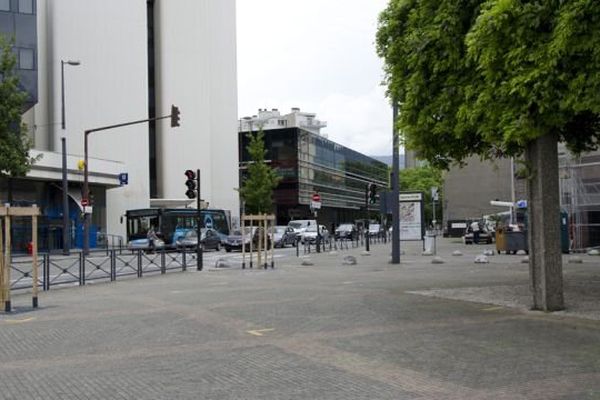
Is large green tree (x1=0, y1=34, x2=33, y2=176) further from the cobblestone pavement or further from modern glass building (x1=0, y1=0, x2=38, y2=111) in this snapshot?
modern glass building (x1=0, y1=0, x2=38, y2=111)

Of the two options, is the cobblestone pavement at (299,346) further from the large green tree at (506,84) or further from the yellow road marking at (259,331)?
the large green tree at (506,84)

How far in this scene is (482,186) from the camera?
7819 cm

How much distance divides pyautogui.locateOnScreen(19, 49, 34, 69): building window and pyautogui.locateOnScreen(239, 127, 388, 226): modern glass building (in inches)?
1612

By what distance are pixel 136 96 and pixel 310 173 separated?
36.7 meters

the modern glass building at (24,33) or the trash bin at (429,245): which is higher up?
the modern glass building at (24,33)

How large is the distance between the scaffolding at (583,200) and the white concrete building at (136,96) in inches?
1134

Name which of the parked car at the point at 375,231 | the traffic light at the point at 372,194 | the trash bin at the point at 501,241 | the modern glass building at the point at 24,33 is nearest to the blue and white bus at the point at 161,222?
the modern glass building at the point at 24,33

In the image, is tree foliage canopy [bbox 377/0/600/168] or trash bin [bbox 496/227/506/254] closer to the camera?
tree foliage canopy [bbox 377/0/600/168]

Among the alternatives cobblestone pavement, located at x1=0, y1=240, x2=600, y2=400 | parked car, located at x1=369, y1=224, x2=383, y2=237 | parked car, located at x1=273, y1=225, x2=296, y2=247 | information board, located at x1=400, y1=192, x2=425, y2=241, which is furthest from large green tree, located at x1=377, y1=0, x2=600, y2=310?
parked car, located at x1=369, y1=224, x2=383, y2=237

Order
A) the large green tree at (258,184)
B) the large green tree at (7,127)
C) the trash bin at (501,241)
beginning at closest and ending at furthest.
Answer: the large green tree at (7,127)
the trash bin at (501,241)
the large green tree at (258,184)

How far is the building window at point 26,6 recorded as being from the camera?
42750 mm

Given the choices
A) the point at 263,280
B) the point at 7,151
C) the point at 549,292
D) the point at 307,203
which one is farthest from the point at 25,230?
the point at 307,203

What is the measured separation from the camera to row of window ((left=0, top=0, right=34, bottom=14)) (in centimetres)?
4228

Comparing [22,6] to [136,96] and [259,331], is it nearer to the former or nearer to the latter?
[136,96]
